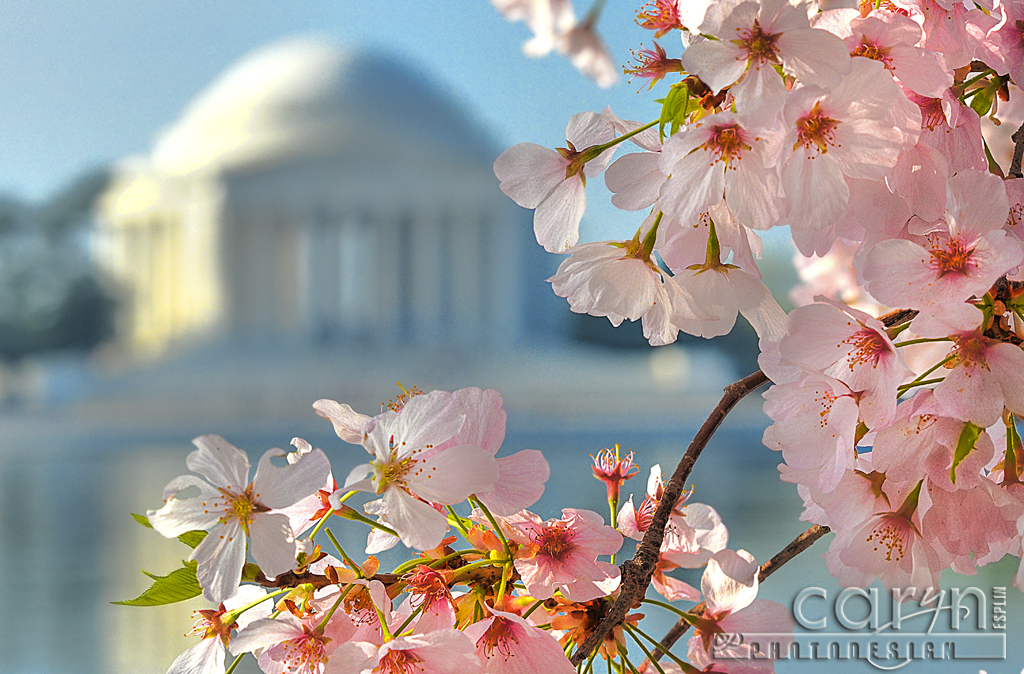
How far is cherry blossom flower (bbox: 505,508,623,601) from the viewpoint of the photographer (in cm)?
23

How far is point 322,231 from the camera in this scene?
26.6 feet

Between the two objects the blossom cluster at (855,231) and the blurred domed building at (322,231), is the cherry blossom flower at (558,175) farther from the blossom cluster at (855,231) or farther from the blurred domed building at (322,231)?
the blurred domed building at (322,231)

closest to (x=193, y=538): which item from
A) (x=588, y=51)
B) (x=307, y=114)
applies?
(x=588, y=51)

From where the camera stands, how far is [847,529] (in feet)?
0.71

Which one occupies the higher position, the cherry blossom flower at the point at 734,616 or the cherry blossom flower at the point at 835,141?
the cherry blossom flower at the point at 835,141

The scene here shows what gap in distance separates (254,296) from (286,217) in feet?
2.41

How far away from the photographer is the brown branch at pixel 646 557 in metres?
0.22

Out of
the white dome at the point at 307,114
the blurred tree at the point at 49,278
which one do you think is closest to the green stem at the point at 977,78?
the white dome at the point at 307,114

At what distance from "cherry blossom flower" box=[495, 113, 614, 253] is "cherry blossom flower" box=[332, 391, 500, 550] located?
6 cm

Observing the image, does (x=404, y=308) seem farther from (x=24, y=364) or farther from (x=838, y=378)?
(x=838, y=378)

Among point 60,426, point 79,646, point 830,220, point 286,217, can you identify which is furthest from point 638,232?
point 286,217

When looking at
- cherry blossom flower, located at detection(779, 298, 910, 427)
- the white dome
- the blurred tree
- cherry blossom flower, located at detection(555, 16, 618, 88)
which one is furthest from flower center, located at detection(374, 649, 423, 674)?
the blurred tree

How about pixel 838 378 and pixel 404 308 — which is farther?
pixel 404 308

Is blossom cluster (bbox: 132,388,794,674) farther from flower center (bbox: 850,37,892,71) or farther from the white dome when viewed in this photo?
the white dome
